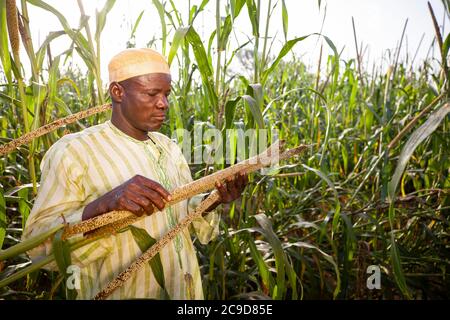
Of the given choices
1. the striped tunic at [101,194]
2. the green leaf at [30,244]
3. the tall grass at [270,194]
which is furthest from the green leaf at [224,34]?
the green leaf at [30,244]

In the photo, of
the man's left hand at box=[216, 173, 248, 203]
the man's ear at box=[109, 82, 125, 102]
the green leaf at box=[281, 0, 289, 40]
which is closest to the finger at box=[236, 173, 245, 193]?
the man's left hand at box=[216, 173, 248, 203]

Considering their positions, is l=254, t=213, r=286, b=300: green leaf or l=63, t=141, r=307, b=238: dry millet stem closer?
l=63, t=141, r=307, b=238: dry millet stem

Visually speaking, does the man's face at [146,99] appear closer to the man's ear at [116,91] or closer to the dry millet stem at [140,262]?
the man's ear at [116,91]

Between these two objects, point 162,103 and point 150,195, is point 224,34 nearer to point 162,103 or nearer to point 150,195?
point 162,103

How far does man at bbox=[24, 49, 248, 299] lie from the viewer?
86 centimetres

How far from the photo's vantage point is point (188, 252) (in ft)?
3.39

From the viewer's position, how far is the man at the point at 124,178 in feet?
2.82

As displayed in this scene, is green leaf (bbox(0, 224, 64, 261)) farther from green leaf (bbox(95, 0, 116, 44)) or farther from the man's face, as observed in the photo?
green leaf (bbox(95, 0, 116, 44))

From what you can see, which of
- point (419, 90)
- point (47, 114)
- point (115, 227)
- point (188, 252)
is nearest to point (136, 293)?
point (188, 252)

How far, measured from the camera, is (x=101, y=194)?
90cm
